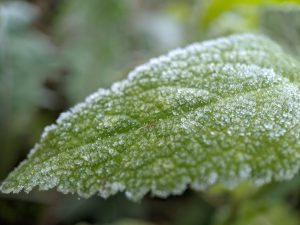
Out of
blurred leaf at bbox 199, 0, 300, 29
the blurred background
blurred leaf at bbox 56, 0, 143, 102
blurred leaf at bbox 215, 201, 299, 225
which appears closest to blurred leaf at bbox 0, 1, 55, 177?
the blurred background

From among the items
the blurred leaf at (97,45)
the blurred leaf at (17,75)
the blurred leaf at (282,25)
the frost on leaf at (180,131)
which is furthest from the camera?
the blurred leaf at (97,45)

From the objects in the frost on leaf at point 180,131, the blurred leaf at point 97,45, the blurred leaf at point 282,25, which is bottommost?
the frost on leaf at point 180,131

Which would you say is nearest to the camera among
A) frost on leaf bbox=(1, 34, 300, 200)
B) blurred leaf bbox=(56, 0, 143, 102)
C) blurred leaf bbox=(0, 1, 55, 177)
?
frost on leaf bbox=(1, 34, 300, 200)

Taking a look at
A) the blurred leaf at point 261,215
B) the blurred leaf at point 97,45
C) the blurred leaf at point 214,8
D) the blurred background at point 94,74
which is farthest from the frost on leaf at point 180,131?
the blurred leaf at point 97,45

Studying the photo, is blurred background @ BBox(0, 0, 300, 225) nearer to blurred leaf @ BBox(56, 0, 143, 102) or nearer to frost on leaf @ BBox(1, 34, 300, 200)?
blurred leaf @ BBox(56, 0, 143, 102)

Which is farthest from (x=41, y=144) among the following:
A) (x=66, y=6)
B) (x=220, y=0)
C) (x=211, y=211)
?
(x=66, y=6)

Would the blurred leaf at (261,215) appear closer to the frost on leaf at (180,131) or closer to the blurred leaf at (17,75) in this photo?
the frost on leaf at (180,131)
